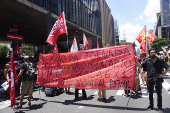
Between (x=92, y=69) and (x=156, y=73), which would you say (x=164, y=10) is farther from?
(x=92, y=69)

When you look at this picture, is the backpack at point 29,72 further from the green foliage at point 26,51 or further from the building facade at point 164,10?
the building facade at point 164,10

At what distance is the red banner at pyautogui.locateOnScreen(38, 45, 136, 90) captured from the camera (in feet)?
15.6

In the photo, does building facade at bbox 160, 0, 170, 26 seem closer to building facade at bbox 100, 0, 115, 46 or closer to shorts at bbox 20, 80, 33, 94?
building facade at bbox 100, 0, 115, 46

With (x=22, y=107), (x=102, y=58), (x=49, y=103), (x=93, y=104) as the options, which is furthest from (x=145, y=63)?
(x=22, y=107)

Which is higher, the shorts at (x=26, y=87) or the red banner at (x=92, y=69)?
the red banner at (x=92, y=69)

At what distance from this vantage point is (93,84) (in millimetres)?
5117

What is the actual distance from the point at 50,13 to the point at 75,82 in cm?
960

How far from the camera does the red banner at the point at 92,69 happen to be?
4770mm

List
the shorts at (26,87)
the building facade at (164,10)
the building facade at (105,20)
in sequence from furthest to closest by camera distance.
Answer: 1. the building facade at (164,10)
2. the building facade at (105,20)
3. the shorts at (26,87)

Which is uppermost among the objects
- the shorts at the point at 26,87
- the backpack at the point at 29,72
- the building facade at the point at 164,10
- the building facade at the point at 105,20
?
the building facade at the point at 164,10

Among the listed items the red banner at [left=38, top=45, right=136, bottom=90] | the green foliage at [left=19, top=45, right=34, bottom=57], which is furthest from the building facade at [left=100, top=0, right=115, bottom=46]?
the red banner at [left=38, top=45, right=136, bottom=90]

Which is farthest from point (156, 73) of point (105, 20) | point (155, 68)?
point (105, 20)

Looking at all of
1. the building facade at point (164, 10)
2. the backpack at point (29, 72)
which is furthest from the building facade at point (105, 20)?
the backpack at point (29, 72)

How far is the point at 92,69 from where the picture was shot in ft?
17.4
